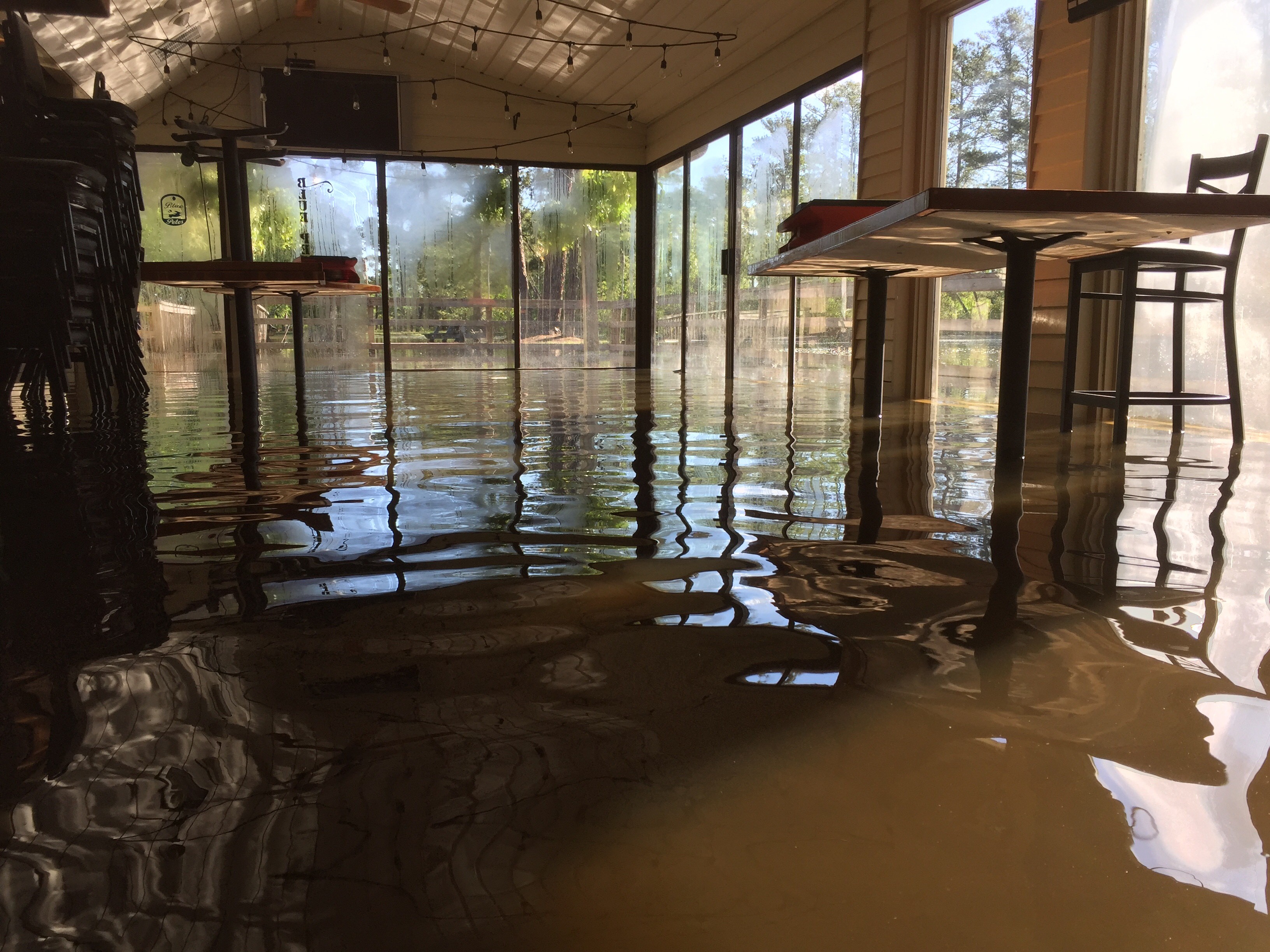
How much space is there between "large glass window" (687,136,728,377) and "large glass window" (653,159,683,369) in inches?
9.7

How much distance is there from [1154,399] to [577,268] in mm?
7377

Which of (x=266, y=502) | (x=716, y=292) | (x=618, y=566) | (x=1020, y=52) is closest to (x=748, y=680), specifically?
(x=618, y=566)

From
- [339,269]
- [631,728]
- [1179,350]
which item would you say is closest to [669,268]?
[339,269]

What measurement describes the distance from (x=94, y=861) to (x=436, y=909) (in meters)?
0.22

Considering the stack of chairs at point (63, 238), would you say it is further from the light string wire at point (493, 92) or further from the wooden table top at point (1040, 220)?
the light string wire at point (493, 92)

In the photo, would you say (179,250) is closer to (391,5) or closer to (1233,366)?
(391,5)

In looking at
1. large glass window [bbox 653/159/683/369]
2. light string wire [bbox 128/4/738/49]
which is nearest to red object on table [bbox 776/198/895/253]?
light string wire [bbox 128/4/738/49]

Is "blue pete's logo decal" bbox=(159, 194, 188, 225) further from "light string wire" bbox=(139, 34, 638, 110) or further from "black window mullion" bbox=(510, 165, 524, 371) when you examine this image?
"black window mullion" bbox=(510, 165, 524, 371)

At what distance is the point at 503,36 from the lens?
26.9 ft

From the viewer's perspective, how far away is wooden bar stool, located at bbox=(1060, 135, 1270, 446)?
9.52 ft

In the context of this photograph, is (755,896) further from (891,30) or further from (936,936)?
(891,30)

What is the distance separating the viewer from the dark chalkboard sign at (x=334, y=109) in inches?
341

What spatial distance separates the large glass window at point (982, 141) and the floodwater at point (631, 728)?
355cm

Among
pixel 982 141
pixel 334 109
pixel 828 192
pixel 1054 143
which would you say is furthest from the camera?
pixel 334 109
